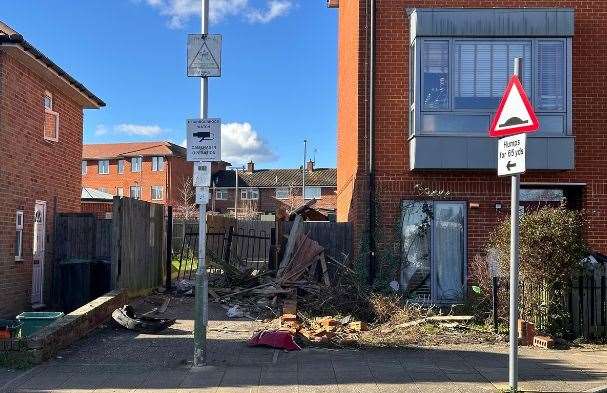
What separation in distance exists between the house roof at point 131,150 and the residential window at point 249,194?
25.6 feet

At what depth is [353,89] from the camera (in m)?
15.1

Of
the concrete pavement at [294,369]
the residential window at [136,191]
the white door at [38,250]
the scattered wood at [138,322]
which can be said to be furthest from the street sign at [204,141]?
the residential window at [136,191]

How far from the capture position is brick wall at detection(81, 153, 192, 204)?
68438mm

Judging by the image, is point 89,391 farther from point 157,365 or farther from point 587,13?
point 587,13

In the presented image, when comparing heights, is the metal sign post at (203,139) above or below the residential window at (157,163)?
below

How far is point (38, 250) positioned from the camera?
1465 cm

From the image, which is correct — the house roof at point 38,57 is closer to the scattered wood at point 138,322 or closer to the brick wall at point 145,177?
the scattered wood at point 138,322

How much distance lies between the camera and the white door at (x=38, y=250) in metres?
14.6

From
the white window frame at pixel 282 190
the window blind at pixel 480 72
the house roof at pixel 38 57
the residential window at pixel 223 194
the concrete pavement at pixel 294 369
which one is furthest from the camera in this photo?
the residential window at pixel 223 194

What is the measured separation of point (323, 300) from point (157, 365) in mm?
4543

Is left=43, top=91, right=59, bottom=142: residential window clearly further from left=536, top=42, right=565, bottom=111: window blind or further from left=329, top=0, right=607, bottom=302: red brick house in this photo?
left=536, top=42, right=565, bottom=111: window blind

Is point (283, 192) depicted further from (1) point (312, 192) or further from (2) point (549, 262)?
(2) point (549, 262)

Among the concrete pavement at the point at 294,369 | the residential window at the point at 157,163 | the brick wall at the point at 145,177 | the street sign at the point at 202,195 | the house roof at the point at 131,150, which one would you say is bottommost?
the concrete pavement at the point at 294,369

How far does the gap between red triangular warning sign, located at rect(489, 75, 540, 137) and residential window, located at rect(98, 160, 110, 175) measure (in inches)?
2744
